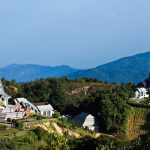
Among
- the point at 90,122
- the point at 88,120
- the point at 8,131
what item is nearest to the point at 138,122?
the point at 90,122

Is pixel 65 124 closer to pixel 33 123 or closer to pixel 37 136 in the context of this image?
pixel 33 123

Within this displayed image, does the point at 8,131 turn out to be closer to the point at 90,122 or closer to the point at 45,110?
the point at 90,122

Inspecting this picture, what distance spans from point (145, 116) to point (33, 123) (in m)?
29.2

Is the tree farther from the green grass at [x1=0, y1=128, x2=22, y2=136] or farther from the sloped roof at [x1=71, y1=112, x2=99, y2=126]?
the green grass at [x1=0, y1=128, x2=22, y2=136]

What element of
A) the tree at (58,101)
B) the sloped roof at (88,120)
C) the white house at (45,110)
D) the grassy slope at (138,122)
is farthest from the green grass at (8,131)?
the tree at (58,101)

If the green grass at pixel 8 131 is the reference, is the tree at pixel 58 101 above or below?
above

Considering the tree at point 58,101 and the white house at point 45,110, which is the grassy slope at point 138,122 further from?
the white house at point 45,110

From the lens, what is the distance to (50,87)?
74625mm

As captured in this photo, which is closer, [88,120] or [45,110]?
[88,120]

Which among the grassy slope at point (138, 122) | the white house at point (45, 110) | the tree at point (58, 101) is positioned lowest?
the grassy slope at point (138, 122)

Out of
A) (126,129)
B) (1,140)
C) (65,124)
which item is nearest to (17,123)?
(1,140)

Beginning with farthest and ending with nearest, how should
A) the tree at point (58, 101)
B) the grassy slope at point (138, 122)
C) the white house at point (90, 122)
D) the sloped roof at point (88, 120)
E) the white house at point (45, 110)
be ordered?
the tree at point (58, 101), the white house at point (45, 110), the grassy slope at point (138, 122), the sloped roof at point (88, 120), the white house at point (90, 122)

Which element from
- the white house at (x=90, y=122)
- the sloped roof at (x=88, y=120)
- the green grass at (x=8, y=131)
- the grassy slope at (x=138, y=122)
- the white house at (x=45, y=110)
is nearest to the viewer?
the green grass at (x=8, y=131)

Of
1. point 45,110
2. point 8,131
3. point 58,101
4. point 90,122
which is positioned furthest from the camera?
point 58,101
